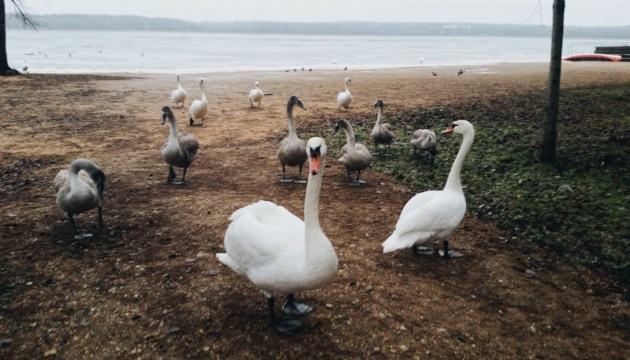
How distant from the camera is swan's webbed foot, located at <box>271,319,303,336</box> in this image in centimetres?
Result: 496

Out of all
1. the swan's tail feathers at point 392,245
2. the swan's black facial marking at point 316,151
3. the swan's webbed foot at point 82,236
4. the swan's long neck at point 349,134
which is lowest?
the swan's webbed foot at point 82,236

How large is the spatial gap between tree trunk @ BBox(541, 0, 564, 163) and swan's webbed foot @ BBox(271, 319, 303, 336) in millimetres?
6946

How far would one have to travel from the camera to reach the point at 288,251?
179 inches

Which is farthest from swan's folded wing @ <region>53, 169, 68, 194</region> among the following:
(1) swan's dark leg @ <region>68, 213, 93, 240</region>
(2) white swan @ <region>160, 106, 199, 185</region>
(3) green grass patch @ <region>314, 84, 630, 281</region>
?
(3) green grass patch @ <region>314, 84, 630, 281</region>

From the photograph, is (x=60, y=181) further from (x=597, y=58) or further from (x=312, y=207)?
(x=597, y=58)

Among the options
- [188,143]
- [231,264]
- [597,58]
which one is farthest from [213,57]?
[231,264]

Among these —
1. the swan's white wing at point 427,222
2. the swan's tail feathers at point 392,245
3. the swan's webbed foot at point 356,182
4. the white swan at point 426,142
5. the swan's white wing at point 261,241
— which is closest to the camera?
the swan's white wing at point 261,241

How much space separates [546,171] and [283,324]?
708 cm

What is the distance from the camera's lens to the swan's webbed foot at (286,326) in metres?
4.96

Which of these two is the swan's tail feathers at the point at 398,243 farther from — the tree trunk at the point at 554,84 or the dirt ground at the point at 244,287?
the tree trunk at the point at 554,84

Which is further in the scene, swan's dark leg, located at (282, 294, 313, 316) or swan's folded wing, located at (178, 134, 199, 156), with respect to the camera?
swan's folded wing, located at (178, 134, 199, 156)

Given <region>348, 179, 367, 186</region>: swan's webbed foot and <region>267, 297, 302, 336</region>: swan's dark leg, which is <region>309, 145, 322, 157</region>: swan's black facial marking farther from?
<region>348, 179, 367, 186</region>: swan's webbed foot

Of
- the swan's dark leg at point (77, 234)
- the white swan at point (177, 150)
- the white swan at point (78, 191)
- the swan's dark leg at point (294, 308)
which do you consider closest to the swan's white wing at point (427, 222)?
the swan's dark leg at point (294, 308)

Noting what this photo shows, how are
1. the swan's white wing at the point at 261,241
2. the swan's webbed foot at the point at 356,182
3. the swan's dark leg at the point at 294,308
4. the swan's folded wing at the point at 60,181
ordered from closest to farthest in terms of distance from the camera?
the swan's white wing at the point at 261,241 < the swan's dark leg at the point at 294,308 < the swan's folded wing at the point at 60,181 < the swan's webbed foot at the point at 356,182
